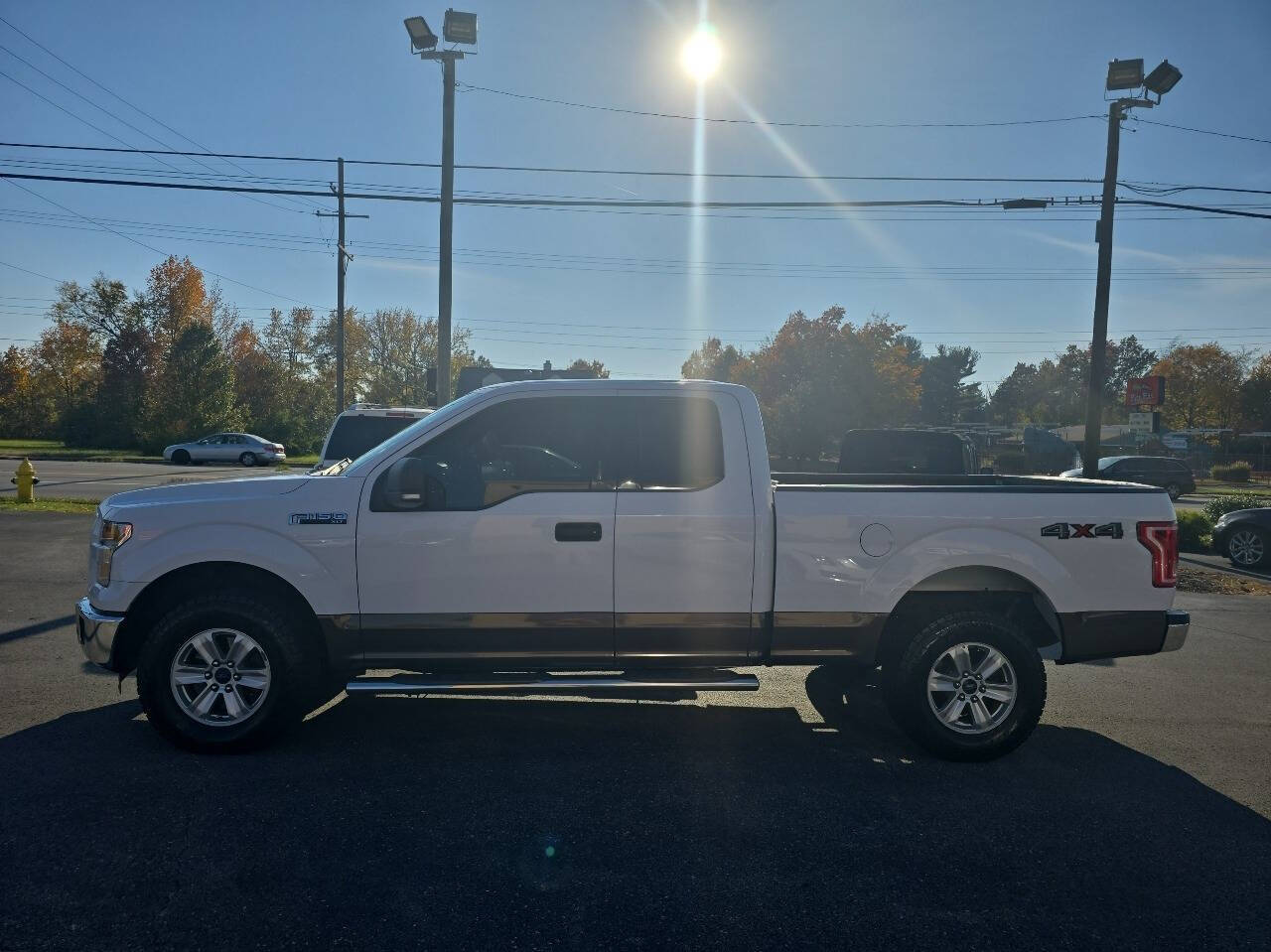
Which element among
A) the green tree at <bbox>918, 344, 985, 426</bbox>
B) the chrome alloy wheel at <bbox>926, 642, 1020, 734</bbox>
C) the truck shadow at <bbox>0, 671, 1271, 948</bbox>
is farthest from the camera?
the green tree at <bbox>918, 344, 985, 426</bbox>

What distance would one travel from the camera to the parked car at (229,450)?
42.0 metres

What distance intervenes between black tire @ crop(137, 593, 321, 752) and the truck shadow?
5.9 inches

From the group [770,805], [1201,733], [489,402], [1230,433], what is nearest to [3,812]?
[489,402]

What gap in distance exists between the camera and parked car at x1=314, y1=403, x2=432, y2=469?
1046 cm

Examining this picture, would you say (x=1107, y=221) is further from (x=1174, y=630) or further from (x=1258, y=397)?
(x=1258, y=397)

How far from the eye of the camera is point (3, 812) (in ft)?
13.4

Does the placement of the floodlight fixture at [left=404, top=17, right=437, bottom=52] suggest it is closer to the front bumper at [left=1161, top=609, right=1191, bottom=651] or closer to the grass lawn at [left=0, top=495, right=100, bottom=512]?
the grass lawn at [left=0, top=495, right=100, bottom=512]

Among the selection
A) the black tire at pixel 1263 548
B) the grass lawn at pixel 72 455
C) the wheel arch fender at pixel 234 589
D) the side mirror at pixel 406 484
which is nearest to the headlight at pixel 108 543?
the wheel arch fender at pixel 234 589

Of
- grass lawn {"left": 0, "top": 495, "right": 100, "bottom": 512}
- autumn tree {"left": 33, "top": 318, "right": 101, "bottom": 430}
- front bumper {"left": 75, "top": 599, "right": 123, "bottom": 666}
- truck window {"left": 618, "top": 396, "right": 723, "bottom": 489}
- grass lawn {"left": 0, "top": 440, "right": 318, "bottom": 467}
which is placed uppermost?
autumn tree {"left": 33, "top": 318, "right": 101, "bottom": 430}

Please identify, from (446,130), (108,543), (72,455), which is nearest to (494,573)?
(108,543)

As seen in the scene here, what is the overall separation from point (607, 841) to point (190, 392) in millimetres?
50421

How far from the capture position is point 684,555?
16.2 feet

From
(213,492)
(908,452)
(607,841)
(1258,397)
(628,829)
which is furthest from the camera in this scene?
(1258,397)

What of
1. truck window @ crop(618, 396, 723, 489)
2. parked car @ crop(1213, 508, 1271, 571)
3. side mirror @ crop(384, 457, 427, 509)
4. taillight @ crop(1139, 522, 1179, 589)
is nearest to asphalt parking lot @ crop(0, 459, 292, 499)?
side mirror @ crop(384, 457, 427, 509)
